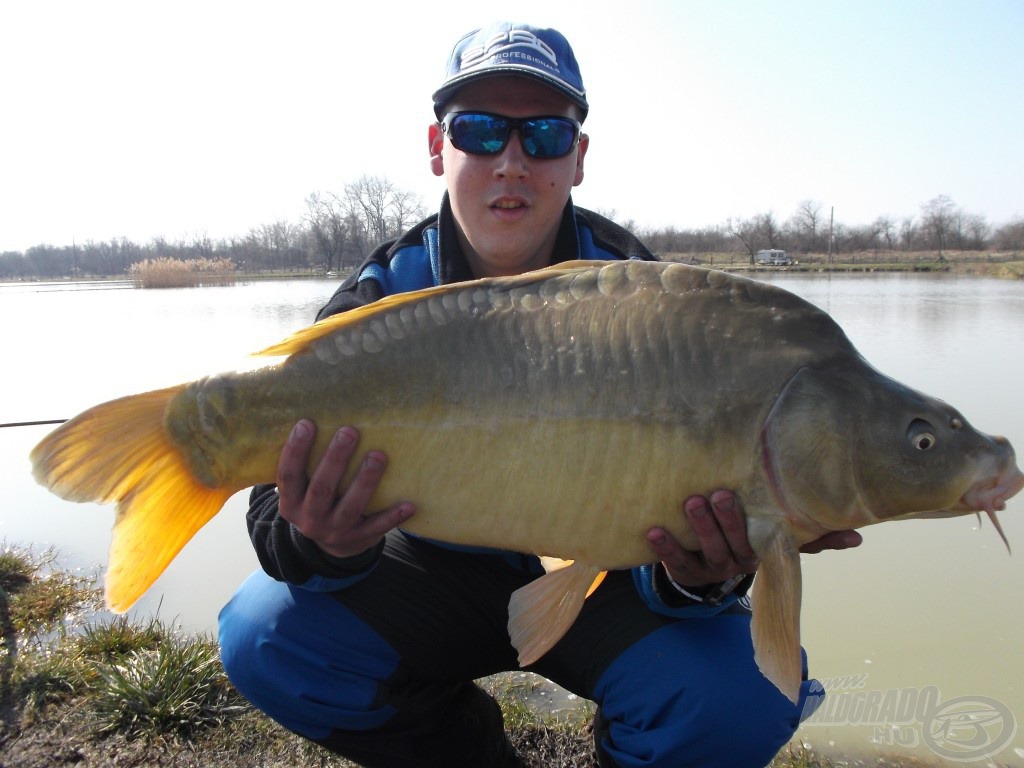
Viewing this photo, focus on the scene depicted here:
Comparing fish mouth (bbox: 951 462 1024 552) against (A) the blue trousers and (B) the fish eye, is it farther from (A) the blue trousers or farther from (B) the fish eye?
(A) the blue trousers

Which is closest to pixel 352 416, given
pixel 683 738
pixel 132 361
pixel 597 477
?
pixel 597 477

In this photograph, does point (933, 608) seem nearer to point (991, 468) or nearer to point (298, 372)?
point (991, 468)

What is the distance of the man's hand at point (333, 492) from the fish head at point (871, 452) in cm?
68

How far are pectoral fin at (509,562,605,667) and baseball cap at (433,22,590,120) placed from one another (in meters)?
1.24

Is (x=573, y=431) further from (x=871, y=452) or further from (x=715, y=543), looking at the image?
(x=871, y=452)

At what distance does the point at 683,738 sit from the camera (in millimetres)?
1423

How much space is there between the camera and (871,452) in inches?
46.6

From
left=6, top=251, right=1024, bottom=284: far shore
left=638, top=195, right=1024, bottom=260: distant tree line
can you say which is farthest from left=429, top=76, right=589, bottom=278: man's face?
left=638, top=195, right=1024, bottom=260: distant tree line

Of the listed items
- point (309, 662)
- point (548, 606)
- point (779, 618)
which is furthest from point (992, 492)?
point (309, 662)

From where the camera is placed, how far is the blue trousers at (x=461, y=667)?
146 cm

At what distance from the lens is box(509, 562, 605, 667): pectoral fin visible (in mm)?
1305

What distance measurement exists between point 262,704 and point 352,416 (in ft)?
2.75
